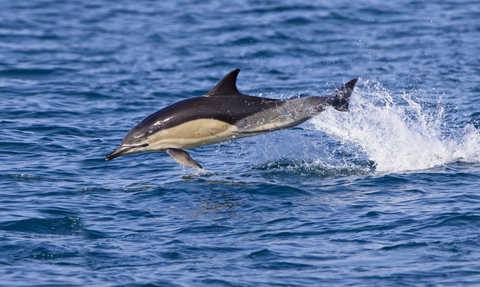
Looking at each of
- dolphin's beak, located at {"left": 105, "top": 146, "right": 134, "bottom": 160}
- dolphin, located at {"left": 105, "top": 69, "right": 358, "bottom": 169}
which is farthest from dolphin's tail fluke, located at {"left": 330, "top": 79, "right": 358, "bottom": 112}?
dolphin's beak, located at {"left": 105, "top": 146, "right": 134, "bottom": 160}

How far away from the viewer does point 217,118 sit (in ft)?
36.9

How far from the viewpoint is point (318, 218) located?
386 inches

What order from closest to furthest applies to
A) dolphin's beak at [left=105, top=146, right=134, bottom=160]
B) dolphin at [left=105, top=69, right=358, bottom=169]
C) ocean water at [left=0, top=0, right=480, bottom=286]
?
ocean water at [left=0, top=0, right=480, bottom=286] → dolphin at [left=105, top=69, right=358, bottom=169] → dolphin's beak at [left=105, top=146, right=134, bottom=160]

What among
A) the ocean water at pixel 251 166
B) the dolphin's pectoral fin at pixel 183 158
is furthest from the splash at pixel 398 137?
the dolphin's pectoral fin at pixel 183 158

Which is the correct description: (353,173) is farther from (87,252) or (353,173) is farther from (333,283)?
(87,252)

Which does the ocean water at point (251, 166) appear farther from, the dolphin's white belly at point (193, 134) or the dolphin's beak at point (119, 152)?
the dolphin's white belly at point (193, 134)

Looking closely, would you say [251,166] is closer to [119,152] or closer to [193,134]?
[193,134]

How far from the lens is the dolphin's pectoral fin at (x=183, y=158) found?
11004 mm

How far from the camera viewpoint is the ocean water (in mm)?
8367

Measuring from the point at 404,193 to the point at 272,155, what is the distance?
11.2 feet

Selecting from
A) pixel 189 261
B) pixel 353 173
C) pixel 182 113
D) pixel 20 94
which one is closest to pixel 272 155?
pixel 353 173

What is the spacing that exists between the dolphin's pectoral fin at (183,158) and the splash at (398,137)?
373cm

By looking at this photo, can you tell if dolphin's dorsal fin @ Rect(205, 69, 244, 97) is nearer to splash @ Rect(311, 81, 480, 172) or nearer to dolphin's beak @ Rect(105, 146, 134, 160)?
dolphin's beak @ Rect(105, 146, 134, 160)

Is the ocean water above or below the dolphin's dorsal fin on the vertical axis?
below
